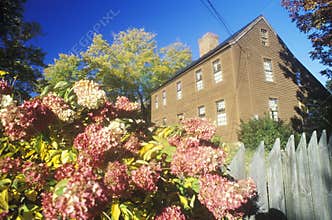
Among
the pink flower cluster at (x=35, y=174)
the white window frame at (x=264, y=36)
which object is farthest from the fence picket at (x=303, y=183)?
the white window frame at (x=264, y=36)

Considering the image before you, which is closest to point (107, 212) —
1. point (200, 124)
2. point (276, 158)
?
point (200, 124)

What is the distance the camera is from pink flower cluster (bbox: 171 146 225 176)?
120 centimetres

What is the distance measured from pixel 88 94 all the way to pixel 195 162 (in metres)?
0.62

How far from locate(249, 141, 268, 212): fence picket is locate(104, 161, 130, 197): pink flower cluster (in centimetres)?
160

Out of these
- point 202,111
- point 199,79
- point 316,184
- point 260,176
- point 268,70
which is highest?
point 199,79

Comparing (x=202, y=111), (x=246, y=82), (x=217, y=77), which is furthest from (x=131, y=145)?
(x=202, y=111)

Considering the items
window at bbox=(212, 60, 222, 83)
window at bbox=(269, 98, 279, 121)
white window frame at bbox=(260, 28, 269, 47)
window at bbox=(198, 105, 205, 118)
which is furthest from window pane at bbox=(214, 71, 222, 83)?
white window frame at bbox=(260, 28, 269, 47)

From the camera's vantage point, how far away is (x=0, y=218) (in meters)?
0.95

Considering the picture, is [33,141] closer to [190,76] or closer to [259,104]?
[259,104]

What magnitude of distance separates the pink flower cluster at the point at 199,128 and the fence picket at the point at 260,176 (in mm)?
859

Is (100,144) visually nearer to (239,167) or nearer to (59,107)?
(59,107)

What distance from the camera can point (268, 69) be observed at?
51.6 feet

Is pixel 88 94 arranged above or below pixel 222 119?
below

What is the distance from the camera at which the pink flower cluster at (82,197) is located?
764 millimetres
